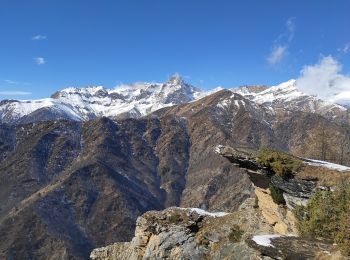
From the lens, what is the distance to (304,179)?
33.5 m

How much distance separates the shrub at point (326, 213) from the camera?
3005 centimetres

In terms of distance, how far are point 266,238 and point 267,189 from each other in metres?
10.2

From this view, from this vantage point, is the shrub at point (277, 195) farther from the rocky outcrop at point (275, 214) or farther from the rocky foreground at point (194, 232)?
the rocky foreground at point (194, 232)

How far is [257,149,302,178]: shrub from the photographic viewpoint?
113 ft

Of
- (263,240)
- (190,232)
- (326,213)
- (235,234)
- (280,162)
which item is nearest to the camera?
(263,240)

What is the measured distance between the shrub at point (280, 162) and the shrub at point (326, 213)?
2.78m

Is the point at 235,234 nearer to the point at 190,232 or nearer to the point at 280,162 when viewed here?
the point at 190,232

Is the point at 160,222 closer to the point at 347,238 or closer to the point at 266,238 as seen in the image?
the point at 266,238

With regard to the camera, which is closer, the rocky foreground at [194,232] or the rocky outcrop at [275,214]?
the rocky outcrop at [275,214]

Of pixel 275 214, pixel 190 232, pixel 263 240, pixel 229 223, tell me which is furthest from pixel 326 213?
pixel 190 232

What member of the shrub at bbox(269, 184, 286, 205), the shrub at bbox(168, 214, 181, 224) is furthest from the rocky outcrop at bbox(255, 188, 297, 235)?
the shrub at bbox(168, 214, 181, 224)

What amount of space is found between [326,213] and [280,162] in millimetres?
5389

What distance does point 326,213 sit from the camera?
30.7 metres

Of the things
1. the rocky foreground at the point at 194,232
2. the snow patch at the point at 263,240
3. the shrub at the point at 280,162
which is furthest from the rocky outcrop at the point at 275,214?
the snow patch at the point at 263,240
